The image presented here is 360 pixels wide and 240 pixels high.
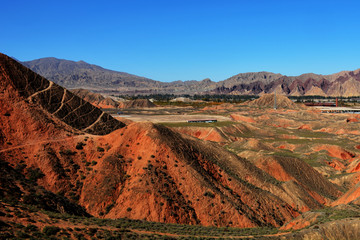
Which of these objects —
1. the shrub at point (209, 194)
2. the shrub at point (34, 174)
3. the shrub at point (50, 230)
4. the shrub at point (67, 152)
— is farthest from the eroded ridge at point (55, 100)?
the shrub at point (50, 230)

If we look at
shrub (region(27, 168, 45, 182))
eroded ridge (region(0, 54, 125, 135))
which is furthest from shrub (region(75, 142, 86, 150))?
shrub (region(27, 168, 45, 182))

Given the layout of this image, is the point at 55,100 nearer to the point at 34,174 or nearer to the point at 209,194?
the point at 34,174

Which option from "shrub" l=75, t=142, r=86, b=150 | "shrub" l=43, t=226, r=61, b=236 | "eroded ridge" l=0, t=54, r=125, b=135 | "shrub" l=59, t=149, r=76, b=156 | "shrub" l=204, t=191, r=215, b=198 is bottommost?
"shrub" l=204, t=191, r=215, b=198

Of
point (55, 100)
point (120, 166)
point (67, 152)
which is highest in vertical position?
point (55, 100)

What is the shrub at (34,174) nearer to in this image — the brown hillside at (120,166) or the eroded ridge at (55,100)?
the brown hillside at (120,166)

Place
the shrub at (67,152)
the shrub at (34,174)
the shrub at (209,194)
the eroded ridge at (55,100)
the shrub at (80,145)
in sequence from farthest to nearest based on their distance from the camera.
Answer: the eroded ridge at (55,100), the shrub at (80,145), the shrub at (67,152), the shrub at (209,194), the shrub at (34,174)

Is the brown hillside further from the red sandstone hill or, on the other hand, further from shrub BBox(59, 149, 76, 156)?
the red sandstone hill

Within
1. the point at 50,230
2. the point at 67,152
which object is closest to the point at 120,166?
the point at 67,152

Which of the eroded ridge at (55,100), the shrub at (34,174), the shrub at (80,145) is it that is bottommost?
the shrub at (34,174)
